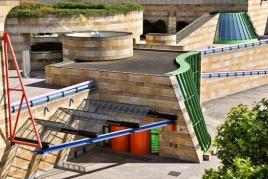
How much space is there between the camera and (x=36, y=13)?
4659 cm

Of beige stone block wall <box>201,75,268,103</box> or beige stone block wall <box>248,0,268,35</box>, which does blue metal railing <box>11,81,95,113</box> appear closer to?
beige stone block wall <box>201,75,268,103</box>

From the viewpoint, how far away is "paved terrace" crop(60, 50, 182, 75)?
37.9 m

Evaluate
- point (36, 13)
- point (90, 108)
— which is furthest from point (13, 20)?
point (90, 108)

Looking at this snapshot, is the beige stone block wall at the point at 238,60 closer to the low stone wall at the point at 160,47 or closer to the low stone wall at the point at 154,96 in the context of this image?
the low stone wall at the point at 160,47

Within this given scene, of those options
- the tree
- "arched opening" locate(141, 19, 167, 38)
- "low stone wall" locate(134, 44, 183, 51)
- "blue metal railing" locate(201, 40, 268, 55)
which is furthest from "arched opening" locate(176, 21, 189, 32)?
the tree

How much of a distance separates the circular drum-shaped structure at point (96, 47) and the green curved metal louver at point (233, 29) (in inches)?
1089

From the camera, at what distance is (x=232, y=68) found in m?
57.9

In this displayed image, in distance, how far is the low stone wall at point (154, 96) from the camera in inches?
1331

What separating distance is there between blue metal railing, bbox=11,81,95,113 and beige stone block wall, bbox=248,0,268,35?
44.8 m

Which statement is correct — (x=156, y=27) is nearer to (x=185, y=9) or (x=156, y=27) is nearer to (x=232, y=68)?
(x=185, y=9)

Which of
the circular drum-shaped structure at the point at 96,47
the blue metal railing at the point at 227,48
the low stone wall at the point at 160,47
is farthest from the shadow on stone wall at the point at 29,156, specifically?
the blue metal railing at the point at 227,48

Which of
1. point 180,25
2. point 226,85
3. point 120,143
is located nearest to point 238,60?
point 226,85

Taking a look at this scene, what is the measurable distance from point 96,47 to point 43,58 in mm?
10175

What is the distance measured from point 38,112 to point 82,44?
12.4 metres
